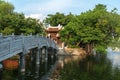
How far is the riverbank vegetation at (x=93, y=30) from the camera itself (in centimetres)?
6506

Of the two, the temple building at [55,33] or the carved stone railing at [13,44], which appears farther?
the temple building at [55,33]

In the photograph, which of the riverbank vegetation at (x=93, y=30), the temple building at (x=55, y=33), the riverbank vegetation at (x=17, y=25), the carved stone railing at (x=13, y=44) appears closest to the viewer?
the carved stone railing at (x=13, y=44)

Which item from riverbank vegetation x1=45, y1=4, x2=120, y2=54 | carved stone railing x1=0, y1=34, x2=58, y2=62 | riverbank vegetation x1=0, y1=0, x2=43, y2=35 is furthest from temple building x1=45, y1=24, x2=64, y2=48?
carved stone railing x1=0, y1=34, x2=58, y2=62

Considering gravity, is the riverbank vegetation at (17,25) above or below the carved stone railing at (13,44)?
above

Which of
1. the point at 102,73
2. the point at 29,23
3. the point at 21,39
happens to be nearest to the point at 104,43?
the point at 29,23

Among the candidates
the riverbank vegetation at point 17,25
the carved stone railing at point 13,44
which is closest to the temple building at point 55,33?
the riverbank vegetation at point 17,25

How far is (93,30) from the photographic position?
65125 millimetres

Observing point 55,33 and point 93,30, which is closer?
point 93,30

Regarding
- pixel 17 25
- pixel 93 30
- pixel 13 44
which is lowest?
pixel 13 44

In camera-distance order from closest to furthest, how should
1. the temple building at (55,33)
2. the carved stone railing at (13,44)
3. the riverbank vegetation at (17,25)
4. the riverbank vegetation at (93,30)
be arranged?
the carved stone railing at (13,44), the riverbank vegetation at (17,25), the riverbank vegetation at (93,30), the temple building at (55,33)

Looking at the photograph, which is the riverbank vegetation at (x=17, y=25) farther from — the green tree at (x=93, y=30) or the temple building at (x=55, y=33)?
the temple building at (x=55, y=33)

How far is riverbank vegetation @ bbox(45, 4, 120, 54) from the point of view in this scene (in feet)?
213

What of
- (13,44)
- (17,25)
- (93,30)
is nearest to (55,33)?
(93,30)

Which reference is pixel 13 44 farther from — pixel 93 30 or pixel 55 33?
pixel 55 33
